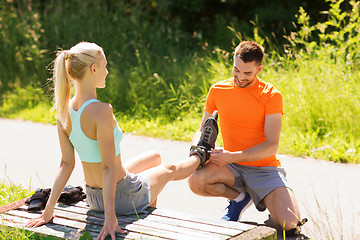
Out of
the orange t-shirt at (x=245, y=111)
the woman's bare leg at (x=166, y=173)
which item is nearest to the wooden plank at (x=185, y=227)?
the woman's bare leg at (x=166, y=173)

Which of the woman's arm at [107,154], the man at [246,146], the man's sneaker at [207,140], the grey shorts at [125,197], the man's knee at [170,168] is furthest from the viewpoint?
the man's sneaker at [207,140]

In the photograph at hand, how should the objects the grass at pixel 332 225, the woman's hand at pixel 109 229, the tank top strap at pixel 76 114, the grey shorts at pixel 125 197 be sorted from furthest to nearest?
1. the grass at pixel 332 225
2. the grey shorts at pixel 125 197
3. the tank top strap at pixel 76 114
4. the woman's hand at pixel 109 229

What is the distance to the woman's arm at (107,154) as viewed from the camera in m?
3.72

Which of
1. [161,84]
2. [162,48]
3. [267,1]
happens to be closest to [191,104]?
[161,84]

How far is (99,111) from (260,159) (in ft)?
5.27

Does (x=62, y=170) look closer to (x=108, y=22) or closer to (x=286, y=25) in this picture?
(x=108, y=22)

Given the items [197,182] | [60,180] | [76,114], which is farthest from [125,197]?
[197,182]

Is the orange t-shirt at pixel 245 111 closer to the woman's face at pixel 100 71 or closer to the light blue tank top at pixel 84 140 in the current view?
the light blue tank top at pixel 84 140

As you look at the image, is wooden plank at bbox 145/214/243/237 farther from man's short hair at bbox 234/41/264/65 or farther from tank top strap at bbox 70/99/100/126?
man's short hair at bbox 234/41/264/65

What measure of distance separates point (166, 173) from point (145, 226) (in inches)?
29.1

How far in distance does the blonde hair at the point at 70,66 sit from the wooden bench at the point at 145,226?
81 centimetres

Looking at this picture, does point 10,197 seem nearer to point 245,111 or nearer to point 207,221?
point 207,221

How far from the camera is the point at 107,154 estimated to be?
12.4 ft

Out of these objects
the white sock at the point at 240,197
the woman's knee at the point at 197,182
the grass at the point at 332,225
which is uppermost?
the woman's knee at the point at 197,182
